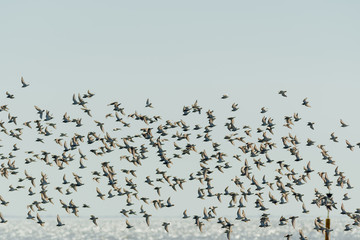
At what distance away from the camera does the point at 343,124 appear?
88312 millimetres

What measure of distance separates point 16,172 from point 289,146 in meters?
30.4

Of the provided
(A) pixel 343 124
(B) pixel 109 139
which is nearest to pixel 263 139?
(A) pixel 343 124

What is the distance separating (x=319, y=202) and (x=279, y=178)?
643 cm

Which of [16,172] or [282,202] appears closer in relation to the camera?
[282,202]

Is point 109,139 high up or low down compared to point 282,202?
up

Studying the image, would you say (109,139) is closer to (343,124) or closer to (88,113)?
(88,113)

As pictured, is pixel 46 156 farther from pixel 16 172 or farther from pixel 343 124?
pixel 343 124

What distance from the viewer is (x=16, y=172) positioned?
96250mm

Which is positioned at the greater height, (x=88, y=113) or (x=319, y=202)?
(x=88, y=113)

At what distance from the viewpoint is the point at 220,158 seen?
94375 mm

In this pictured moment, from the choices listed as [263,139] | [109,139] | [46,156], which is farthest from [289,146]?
[46,156]

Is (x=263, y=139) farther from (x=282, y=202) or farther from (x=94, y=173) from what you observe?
(x=94, y=173)

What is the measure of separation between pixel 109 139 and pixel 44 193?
9.69 meters

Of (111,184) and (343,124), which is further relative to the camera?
(111,184)
